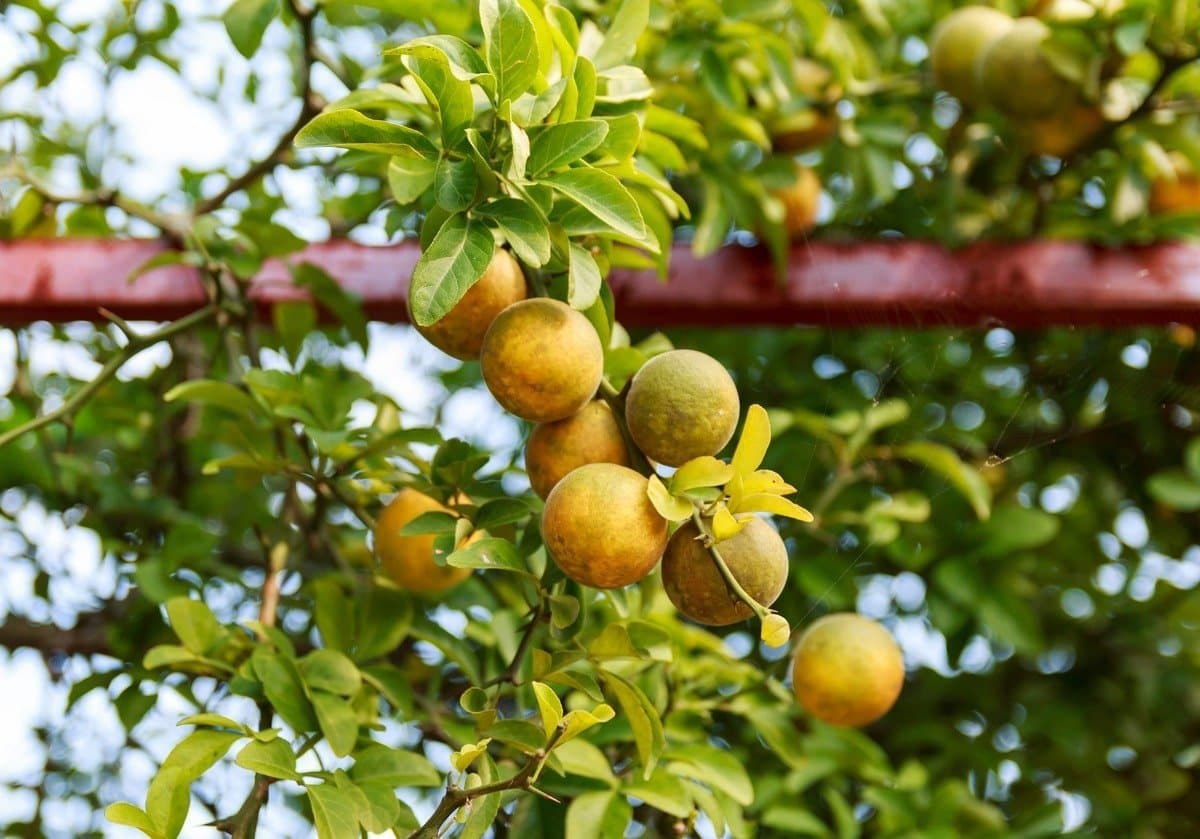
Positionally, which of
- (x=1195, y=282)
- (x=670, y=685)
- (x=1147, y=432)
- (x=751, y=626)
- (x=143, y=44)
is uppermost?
(x=143, y=44)

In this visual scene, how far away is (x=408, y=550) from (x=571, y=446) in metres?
0.38

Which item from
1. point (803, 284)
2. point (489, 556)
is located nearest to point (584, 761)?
point (489, 556)

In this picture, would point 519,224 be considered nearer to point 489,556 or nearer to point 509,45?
point 509,45

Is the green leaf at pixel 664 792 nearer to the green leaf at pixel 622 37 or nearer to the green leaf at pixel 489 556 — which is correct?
the green leaf at pixel 489 556

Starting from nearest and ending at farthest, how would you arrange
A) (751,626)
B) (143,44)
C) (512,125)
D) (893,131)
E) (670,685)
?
(512,125), (670,685), (751,626), (893,131), (143,44)

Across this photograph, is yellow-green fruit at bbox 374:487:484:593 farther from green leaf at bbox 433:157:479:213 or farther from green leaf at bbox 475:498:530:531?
green leaf at bbox 433:157:479:213

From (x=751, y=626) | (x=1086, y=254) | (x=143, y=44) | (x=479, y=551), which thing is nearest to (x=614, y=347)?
(x=479, y=551)

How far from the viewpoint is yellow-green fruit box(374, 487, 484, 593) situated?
3.92ft

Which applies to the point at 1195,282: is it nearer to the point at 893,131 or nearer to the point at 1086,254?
the point at 1086,254

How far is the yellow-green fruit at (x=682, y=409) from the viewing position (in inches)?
32.6

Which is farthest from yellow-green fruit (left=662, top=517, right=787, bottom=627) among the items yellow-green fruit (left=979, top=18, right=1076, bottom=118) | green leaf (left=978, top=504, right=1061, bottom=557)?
yellow-green fruit (left=979, top=18, right=1076, bottom=118)

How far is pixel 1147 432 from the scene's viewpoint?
6.20 feet

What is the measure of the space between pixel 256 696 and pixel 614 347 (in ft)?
1.43

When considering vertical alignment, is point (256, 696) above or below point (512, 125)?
below
